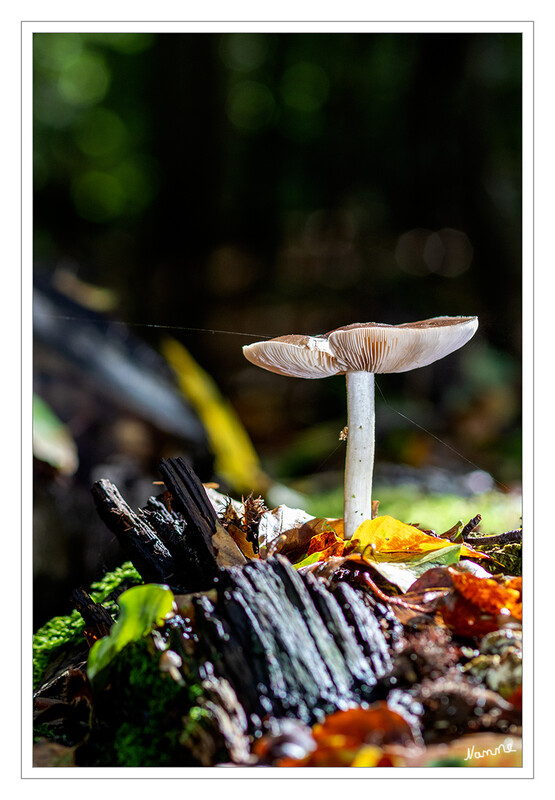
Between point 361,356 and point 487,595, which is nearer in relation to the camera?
point 487,595

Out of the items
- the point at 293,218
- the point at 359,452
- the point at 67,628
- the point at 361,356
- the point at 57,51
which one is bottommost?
the point at 67,628

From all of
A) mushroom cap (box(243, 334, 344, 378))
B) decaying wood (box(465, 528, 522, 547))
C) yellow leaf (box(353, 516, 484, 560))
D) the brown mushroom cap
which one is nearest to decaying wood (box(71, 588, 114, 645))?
yellow leaf (box(353, 516, 484, 560))


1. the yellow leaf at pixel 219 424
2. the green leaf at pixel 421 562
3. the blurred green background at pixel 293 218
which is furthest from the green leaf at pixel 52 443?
the green leaf at pixel 421 562

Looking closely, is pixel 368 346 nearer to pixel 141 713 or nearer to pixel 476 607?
pixel 476 607

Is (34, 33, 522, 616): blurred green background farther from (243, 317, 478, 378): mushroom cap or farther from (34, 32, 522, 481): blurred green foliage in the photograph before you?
(243, 317, 478, 378): mushroom cap

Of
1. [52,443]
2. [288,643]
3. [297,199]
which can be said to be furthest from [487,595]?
[297,199]

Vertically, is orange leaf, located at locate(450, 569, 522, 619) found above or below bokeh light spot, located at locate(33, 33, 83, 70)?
below
